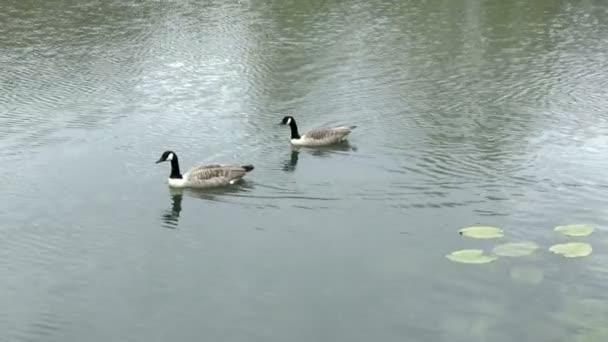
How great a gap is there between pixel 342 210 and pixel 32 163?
682cm

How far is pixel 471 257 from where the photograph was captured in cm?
1304

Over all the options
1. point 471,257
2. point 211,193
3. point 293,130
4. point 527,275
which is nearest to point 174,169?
point 211,193

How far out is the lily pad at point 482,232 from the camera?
13.8 m

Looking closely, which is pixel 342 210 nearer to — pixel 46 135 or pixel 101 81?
pixel 46 135

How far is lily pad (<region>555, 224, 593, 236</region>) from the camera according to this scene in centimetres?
1371

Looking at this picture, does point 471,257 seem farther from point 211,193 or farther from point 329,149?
point 329,149

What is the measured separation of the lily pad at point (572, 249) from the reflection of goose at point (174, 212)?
618 cm

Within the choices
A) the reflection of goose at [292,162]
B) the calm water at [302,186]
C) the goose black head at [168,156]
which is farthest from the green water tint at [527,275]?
the goose black head at [168,156]

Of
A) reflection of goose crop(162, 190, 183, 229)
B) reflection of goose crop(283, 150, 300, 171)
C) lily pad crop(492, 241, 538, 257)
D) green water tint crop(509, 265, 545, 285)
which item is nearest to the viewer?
green water tint crop(509, 265, 545, 285)

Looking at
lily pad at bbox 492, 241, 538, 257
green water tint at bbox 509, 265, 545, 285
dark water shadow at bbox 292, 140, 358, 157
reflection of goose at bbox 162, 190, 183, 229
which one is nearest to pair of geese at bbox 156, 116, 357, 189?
reflection of goose at bbox 162, 190, 183, 229

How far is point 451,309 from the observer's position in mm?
11742

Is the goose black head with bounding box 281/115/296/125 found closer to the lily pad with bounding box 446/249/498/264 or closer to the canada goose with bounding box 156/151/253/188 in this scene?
the canada goose with bounding box 156/151/253/188

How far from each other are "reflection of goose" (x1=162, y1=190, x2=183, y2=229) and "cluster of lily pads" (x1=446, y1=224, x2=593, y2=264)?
4.78m

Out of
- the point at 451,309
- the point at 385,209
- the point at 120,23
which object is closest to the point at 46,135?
the point at 385,209
